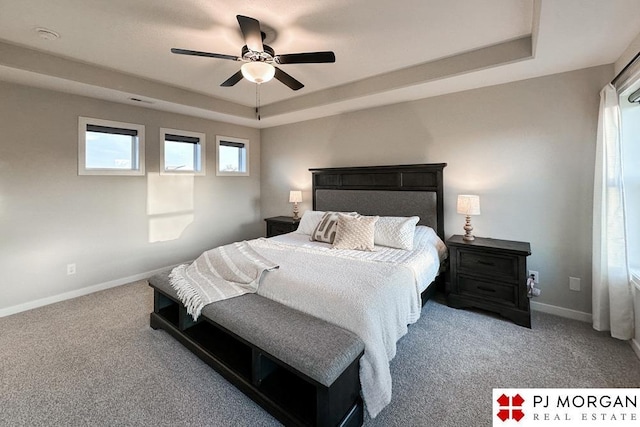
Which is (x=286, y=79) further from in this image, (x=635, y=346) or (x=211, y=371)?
(x=635, y=346)

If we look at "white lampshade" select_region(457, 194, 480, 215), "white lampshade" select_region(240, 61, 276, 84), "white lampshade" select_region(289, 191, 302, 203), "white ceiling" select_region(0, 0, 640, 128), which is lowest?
"white lampshade" select_region(457, 194, 480, 215)

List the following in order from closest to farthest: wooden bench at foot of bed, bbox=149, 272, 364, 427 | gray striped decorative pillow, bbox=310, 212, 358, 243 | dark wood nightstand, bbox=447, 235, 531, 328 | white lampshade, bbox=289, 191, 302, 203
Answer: wooden bench at foot of bed, bbox=149, 272, 364, 427, dark wood nightstand, bbox=447, 235, 531, 328, gray striped decorative pillow, bbox=310, 212, 358, 243, white lampshade, bbox=289, 191, 302, 203

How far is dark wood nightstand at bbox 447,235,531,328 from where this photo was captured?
259 cm

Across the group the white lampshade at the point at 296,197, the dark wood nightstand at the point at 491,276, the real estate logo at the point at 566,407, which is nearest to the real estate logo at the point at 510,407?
the real estate logo at the point at 566,407

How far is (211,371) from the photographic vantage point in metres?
2.01

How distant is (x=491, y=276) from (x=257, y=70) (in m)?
2.94

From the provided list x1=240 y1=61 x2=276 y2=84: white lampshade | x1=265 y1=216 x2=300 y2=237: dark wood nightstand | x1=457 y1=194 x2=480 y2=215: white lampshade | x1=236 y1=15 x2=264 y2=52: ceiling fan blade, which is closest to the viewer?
x1=236 y1=15 x2=264 y2=52: ceiling fan blade

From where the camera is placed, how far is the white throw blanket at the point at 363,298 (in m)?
1.55

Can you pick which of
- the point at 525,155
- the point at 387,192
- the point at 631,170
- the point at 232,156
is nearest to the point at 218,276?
the point at 387,192

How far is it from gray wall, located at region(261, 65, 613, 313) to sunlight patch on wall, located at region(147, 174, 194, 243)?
3084 millimetres

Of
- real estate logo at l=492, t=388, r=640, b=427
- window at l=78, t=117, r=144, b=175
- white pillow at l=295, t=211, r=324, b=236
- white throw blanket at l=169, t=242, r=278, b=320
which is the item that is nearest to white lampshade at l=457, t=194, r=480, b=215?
real estate logo at l=492, t=388, r=640, b=427

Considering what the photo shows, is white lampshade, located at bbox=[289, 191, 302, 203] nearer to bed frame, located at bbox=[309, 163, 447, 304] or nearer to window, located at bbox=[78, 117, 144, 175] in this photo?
bed frame, located at bbox=[309, 163, 447, 304]

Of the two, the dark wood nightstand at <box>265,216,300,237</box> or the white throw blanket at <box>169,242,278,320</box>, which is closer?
the white throw blanket at <box>169,242,278,320</box>

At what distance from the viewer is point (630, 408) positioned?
158 cm
